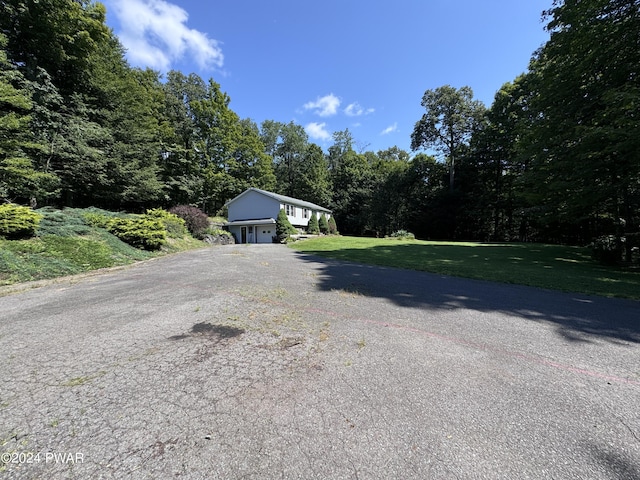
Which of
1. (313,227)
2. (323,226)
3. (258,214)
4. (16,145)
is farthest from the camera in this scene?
(323,226)

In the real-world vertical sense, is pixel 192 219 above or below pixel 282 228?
above

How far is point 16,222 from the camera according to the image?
807cm

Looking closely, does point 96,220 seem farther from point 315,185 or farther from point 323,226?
point 315,185

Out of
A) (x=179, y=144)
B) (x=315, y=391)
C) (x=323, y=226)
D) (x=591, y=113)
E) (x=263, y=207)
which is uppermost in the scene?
(x=179, y=144)

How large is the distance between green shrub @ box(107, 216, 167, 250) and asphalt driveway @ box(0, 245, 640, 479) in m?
7.63

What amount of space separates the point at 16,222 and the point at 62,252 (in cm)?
149

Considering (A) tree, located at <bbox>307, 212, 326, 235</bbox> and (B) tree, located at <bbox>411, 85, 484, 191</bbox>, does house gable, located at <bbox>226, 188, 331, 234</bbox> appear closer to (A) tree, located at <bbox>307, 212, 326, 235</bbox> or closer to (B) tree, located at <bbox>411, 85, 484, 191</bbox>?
(A) tree, located at <bbox>307, 212, 326, 235</bbox>

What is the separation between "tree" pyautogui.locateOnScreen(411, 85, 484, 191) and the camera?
31594mm

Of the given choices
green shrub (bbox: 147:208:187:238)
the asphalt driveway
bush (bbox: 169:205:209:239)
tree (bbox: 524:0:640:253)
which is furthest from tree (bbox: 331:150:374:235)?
the asphalt driveway

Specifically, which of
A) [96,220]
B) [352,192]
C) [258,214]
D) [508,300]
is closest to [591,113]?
[508,300]

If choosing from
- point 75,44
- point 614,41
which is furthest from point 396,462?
point 75,44

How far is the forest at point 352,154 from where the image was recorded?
35.7 feet

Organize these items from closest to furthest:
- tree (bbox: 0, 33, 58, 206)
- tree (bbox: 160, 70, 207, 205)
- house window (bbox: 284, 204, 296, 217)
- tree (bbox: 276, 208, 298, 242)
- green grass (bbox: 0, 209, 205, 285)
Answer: green grass (bbox: 0, 209, 205, 285), tree (bbox: 0, 33, 58, 206), tree (bbox: 276, 208, 298, 242), tree (bbox: 160, 70, 207, 205), house window (bbox: 284, 204, 296, 217)

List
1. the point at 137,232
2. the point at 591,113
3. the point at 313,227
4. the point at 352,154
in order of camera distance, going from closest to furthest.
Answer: the point at 591,113 → the point at 137,232 → the point at 313,227 → the point at 352,154
